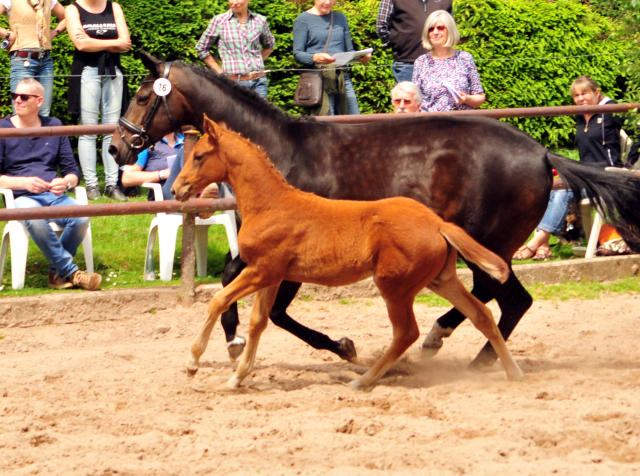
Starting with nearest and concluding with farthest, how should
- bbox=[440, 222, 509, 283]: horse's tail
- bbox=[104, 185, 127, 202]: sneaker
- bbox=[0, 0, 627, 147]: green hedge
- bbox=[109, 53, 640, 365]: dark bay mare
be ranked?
bbox=[440, 222, 509, 283]: horse's tail
bbox=[109, 53, 640, 365]: dark bay mare
bbox=[104, 185, 127, 202]: sneaker
bbox=[0, 0, 627, 147]: green hedge

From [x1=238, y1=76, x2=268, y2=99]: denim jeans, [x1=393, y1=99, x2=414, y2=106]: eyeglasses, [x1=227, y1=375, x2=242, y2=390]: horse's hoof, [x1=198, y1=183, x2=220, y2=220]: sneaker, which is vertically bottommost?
[x1=227, y1=375, x2=242, y2=390]: horse's hoof

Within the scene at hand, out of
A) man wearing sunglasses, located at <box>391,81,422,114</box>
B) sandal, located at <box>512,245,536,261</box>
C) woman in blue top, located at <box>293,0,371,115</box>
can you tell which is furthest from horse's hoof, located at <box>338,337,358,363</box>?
woman in blue top, located at <box>293,0,371,115</box>

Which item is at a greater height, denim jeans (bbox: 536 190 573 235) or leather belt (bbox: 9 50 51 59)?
leather belt (bbox: 9 50 51 59)

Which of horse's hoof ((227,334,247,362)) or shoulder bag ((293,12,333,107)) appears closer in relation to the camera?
horse's hoof ((227,334,247,362))

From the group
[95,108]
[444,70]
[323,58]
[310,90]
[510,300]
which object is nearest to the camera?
[510,300]

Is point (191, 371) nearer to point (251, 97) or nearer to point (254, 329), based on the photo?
point (254, 329)

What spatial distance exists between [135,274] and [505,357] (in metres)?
3.47

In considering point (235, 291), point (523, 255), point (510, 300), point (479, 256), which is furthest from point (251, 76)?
point (479, 256)

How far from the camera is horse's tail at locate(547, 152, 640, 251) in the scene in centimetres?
491

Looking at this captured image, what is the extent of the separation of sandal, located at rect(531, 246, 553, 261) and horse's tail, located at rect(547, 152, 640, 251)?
2.48m

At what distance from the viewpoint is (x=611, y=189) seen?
4918 millimetres

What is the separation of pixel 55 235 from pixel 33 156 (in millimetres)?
793

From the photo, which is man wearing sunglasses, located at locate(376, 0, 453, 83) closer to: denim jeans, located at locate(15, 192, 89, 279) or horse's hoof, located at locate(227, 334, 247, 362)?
denim jeans, located at locate(15, 192, 89, 279)

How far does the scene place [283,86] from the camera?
392 inches
